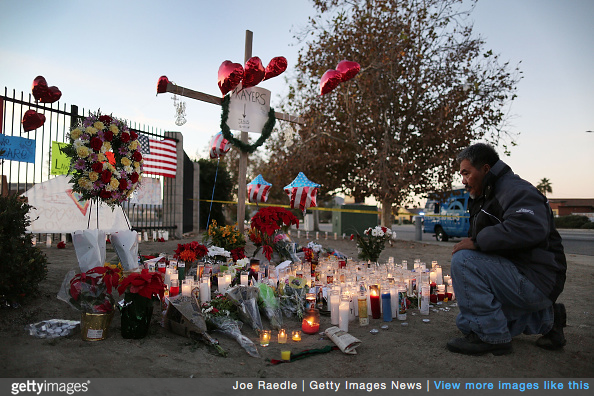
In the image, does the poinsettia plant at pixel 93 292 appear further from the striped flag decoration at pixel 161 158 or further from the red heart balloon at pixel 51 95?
the striped flag decoration at pixel 161 158

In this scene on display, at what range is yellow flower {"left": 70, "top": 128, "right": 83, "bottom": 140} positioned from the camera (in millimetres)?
5066

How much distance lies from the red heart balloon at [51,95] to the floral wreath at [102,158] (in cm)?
344

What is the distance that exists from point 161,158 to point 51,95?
442cm

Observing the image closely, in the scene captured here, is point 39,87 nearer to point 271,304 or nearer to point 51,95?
point 51,95

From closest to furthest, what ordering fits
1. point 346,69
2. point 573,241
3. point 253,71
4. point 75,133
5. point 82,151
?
point 82,151, point 75,133, point 253,71, point 346,69, point 573,241

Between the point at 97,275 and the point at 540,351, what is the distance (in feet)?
13.2

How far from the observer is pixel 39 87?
25.5 ft

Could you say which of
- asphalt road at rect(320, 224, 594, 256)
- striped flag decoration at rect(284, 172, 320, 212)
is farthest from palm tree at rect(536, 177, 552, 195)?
striped flag decoration at rect(284, 172, 320, 212)

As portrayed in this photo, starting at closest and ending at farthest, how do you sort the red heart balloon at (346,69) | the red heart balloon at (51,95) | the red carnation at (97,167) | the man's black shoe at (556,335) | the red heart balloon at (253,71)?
the man's black shoe at (556,335), the red carnation at (97,167), the red heart balloon at (253,71), the red heart balloon at (51,95), the red heart balloon at (346,69)

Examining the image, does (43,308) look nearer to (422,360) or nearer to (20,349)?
(20,349)

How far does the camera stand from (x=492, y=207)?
3.23 meters

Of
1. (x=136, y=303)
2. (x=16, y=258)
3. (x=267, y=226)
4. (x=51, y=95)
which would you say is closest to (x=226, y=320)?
(x=136, y=303)

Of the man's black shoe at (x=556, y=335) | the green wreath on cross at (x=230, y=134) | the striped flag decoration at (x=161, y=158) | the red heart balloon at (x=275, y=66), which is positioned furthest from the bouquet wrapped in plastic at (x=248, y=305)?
the striped flag decoration at (x=161, y=158)

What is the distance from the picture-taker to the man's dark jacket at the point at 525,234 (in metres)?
2.86
